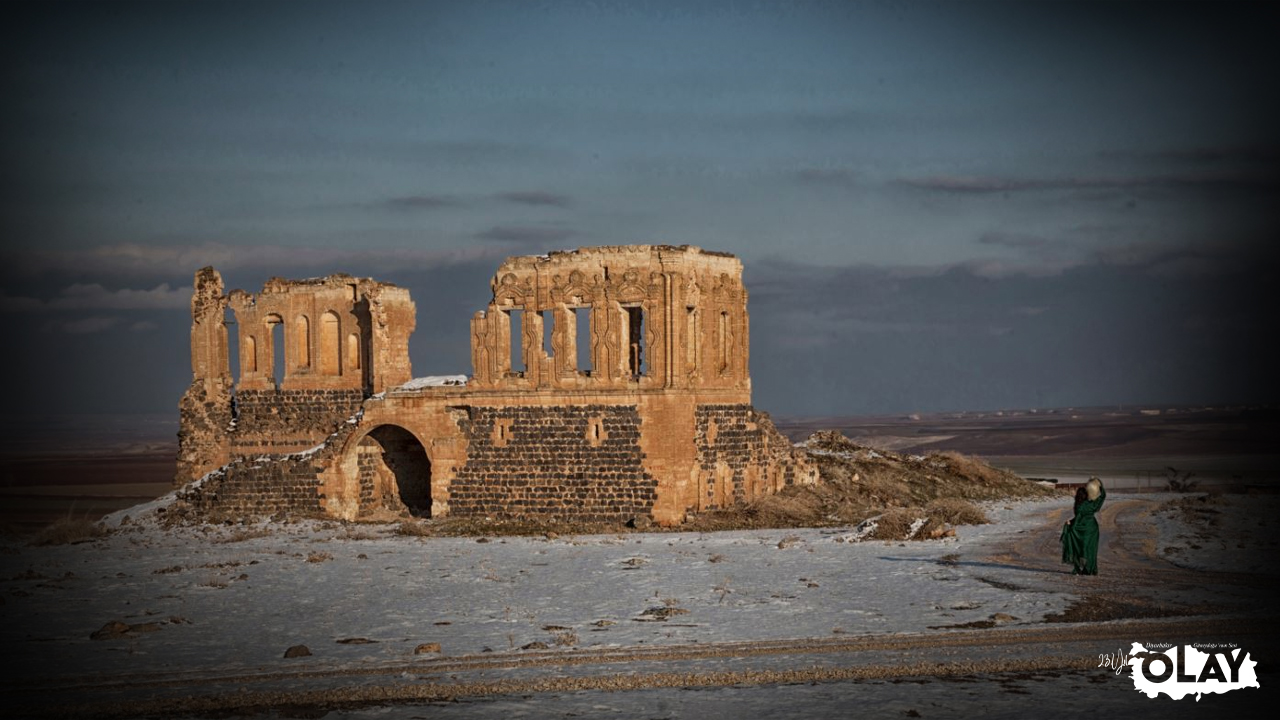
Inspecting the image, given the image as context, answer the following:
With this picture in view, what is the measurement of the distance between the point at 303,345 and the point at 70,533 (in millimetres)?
7485

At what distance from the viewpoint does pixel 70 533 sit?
80.7 ft

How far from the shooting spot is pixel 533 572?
19.1m

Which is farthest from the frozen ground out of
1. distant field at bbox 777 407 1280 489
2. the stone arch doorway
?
distant field at bbox 777 407 1280 489

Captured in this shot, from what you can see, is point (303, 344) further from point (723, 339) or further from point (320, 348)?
point (723, 339)

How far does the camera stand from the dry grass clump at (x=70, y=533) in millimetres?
24109

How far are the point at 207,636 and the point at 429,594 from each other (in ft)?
10.6

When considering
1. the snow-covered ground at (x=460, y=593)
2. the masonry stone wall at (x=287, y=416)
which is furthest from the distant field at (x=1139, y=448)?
the masonry stone wall at (x=287, y=416)

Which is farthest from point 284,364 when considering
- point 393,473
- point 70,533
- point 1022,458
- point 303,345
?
point 1022,458

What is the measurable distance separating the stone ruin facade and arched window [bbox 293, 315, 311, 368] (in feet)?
12.3

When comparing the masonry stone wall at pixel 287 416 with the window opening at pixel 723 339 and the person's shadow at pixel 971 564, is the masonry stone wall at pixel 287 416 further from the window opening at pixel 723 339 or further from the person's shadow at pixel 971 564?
the person's shadow at pixel 971 564

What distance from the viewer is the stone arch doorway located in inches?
1081

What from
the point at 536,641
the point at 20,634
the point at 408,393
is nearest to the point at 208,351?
the point at 408,393

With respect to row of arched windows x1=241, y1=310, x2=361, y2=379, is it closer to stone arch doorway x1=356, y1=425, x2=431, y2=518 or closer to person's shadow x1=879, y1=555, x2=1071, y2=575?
stone arch doorway x1=356, y1=425, x2=431, y2=518

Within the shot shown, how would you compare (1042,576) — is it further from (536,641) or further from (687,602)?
(536,641)
